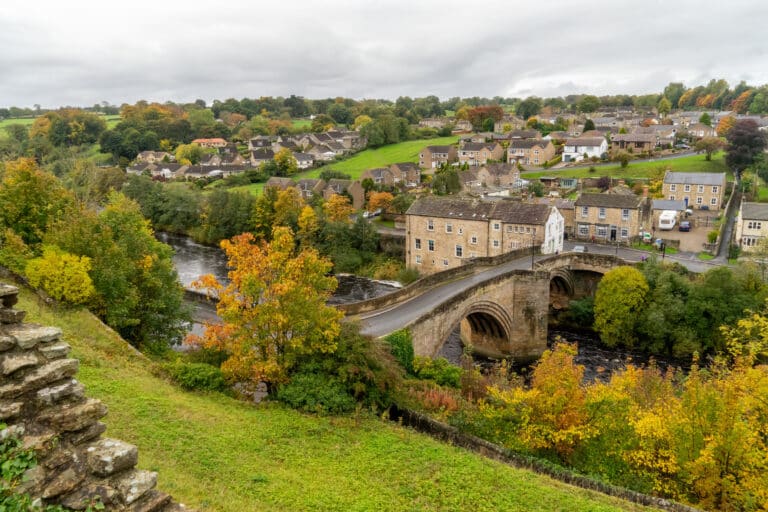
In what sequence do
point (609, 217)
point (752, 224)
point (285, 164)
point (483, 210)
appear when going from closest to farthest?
point (752, 224) → point (483, 210) → point (609, 217) → point (285, 164)

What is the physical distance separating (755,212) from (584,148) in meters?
48.2

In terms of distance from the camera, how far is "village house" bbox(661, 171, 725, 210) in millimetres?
64750

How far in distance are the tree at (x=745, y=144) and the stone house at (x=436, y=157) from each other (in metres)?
45.7

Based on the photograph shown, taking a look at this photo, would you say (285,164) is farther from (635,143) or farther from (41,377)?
(41,377)

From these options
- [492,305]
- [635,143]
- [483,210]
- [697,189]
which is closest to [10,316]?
[492,305]

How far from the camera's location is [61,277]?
19.4 m

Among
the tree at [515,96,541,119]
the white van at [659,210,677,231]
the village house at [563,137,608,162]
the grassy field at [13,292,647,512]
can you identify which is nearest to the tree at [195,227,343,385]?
the grassy field at [13,292,647,512]

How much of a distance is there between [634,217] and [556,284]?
44.0 ft

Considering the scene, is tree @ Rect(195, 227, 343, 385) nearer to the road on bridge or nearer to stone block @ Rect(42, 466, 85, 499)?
the road on bridge

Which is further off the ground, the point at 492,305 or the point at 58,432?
the point at 58,432

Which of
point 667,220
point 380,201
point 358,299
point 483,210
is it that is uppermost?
point 483,210

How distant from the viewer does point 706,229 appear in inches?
2331

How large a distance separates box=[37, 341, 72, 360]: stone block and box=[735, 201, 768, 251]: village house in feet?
185

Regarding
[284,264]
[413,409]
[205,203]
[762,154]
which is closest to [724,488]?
[413,409]
